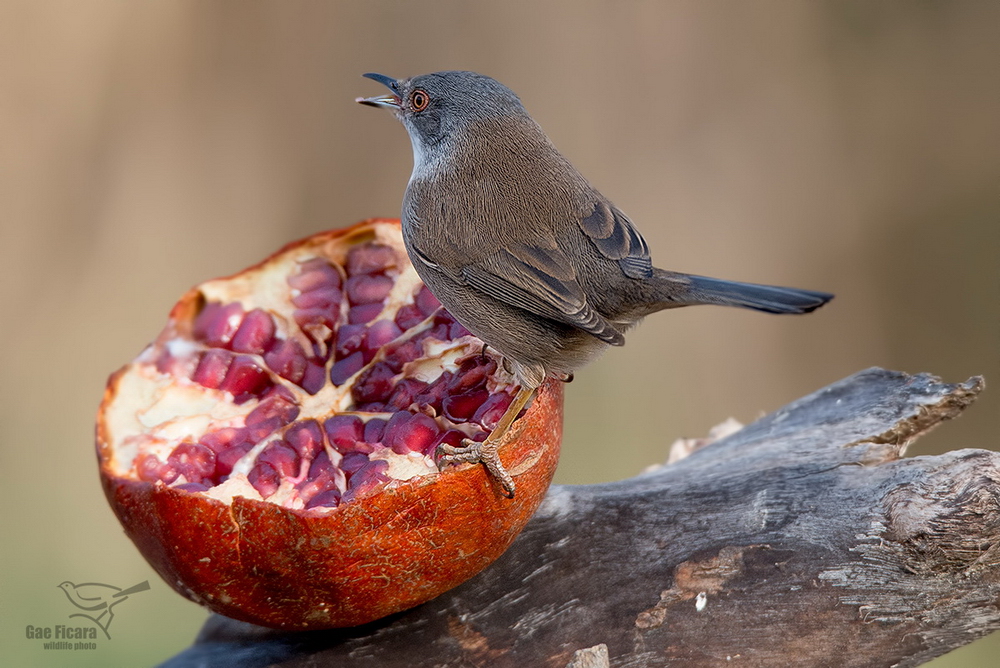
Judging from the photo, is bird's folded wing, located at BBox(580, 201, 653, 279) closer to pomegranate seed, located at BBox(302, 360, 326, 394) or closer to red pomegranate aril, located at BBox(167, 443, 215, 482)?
pomegranate seed, located at BBox(302, 360, 326, 394)

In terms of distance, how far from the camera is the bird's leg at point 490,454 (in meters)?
2.43

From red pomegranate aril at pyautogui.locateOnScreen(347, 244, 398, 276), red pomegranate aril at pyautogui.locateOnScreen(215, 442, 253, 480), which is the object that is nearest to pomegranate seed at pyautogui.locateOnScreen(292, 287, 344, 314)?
red pomegranate aril at pyautogui.locateOnScreen(347, 244, 398, 276)

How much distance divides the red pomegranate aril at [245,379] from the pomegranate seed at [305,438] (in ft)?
0.94

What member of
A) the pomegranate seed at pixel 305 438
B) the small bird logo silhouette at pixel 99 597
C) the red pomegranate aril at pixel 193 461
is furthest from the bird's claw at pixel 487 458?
the small bird logo silhouette at pixel 99 597

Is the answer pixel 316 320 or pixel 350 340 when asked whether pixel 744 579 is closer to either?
pixel 350 340

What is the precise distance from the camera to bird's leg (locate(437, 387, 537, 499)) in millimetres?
2430

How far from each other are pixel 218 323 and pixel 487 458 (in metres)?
1.31

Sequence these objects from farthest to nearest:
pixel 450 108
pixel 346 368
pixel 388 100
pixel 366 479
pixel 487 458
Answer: pixel 388 100, pixel 450 108, pixel 346 368, pixel 366 479, pixel 487 458

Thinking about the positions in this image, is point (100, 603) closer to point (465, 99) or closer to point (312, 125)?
point (465, 99)

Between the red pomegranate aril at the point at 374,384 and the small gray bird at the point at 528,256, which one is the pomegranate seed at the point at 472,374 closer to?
the small gray bird at the point at 528,256

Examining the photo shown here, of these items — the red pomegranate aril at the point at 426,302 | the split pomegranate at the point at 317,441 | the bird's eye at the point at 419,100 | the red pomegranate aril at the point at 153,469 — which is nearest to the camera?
the split pomegranate at the point at 317,441

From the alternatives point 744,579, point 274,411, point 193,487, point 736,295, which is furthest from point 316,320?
point 744,579

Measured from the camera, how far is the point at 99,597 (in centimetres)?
431

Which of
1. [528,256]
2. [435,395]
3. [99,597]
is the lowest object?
[99,597]
